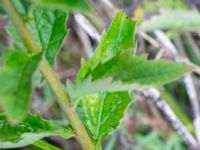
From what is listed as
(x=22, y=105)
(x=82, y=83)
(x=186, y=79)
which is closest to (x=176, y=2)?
(x=186, y=79)

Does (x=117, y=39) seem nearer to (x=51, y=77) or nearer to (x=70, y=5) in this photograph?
(x=51, y=77)

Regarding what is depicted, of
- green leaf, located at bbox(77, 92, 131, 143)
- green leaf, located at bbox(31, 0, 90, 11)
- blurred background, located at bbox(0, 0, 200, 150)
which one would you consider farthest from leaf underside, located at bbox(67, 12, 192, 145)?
blurred background, located at bbox(0, 0, 200, 150)

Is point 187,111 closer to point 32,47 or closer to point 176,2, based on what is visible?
point 176,2

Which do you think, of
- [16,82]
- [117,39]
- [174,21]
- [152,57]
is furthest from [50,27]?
[152,57]

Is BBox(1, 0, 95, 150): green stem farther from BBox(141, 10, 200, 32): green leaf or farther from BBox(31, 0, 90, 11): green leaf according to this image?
BBox(141, 10, 200, 32): green leaf

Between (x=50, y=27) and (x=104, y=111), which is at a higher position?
(x=50, y=27)

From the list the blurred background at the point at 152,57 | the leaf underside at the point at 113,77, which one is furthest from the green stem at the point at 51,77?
the blurred background at the point at 152,57

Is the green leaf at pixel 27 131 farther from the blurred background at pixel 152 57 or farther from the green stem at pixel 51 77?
the blurred background at pixel 152 57
